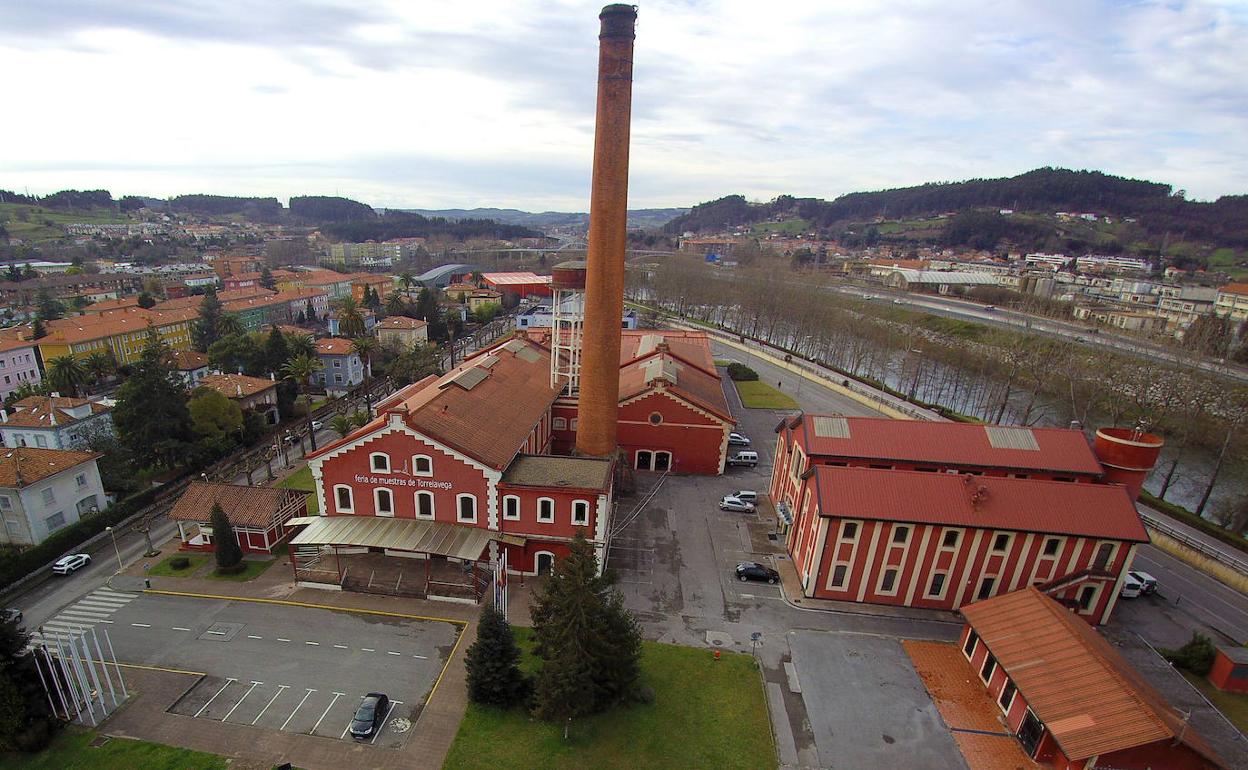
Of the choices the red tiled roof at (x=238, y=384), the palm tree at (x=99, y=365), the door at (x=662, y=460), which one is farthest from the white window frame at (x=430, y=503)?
the palm tree at (x=99, y=365)

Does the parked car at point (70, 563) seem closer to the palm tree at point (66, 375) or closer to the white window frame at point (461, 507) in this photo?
the white window frame at point (461, 507)

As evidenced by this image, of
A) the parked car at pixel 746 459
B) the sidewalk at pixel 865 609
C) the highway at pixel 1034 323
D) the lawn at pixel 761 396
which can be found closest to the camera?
the sidewalk at pixel 865 609

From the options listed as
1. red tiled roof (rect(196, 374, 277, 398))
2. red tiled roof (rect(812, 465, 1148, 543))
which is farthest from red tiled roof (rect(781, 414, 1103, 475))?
red tiled roof (rect(196, 374, 277, 398))

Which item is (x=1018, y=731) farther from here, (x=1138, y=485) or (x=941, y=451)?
(x=1138, y=485)

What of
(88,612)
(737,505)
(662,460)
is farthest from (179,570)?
(737,505)

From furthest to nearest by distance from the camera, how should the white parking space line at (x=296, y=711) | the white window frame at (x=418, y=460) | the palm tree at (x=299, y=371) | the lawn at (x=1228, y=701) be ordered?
the palm tree at (x=299, y=371), the white window frame at (x=418, y=460), the lawn at (x=1228, y=701), the white parking space line at (x=296, y=711)

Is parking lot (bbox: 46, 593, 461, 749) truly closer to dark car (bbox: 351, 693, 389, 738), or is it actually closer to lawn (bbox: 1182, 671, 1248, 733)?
dark car (bbox: 351, 693, 389, 738)
